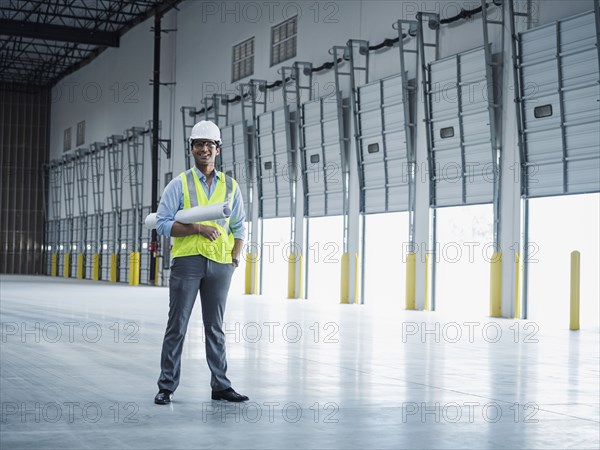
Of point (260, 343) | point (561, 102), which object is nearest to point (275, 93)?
point (561, 102)

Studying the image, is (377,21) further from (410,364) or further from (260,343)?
(410,364)

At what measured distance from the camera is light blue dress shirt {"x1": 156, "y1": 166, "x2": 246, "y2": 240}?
22.4ft

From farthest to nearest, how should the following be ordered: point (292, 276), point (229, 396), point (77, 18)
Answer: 1. point (77, 18)
2. point (292, 276)
3. point (229, 396)

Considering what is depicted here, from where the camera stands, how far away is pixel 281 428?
19.5ft

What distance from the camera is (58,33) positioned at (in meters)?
42.9

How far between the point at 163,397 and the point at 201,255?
1.08m

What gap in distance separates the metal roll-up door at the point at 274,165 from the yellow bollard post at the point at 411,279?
7.07 m

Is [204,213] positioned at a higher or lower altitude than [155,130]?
lower

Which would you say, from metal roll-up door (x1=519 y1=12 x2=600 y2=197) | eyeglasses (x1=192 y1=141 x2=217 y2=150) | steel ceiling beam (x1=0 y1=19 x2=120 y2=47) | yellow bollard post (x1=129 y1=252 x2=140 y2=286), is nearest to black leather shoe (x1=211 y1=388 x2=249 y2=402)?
eyeglasses (x1=192 y1=141 x2=217 y2=150)

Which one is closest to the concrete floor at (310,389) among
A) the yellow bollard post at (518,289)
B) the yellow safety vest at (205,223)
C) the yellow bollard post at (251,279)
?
the yellow safety vest at (205,223)

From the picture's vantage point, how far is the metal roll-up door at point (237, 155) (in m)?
31.6

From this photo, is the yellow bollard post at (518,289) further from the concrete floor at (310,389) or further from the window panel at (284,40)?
the window panel at (284,40)

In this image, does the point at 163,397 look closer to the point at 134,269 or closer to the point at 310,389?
the point at 310,389

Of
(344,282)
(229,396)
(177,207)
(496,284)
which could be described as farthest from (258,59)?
(229,396)
